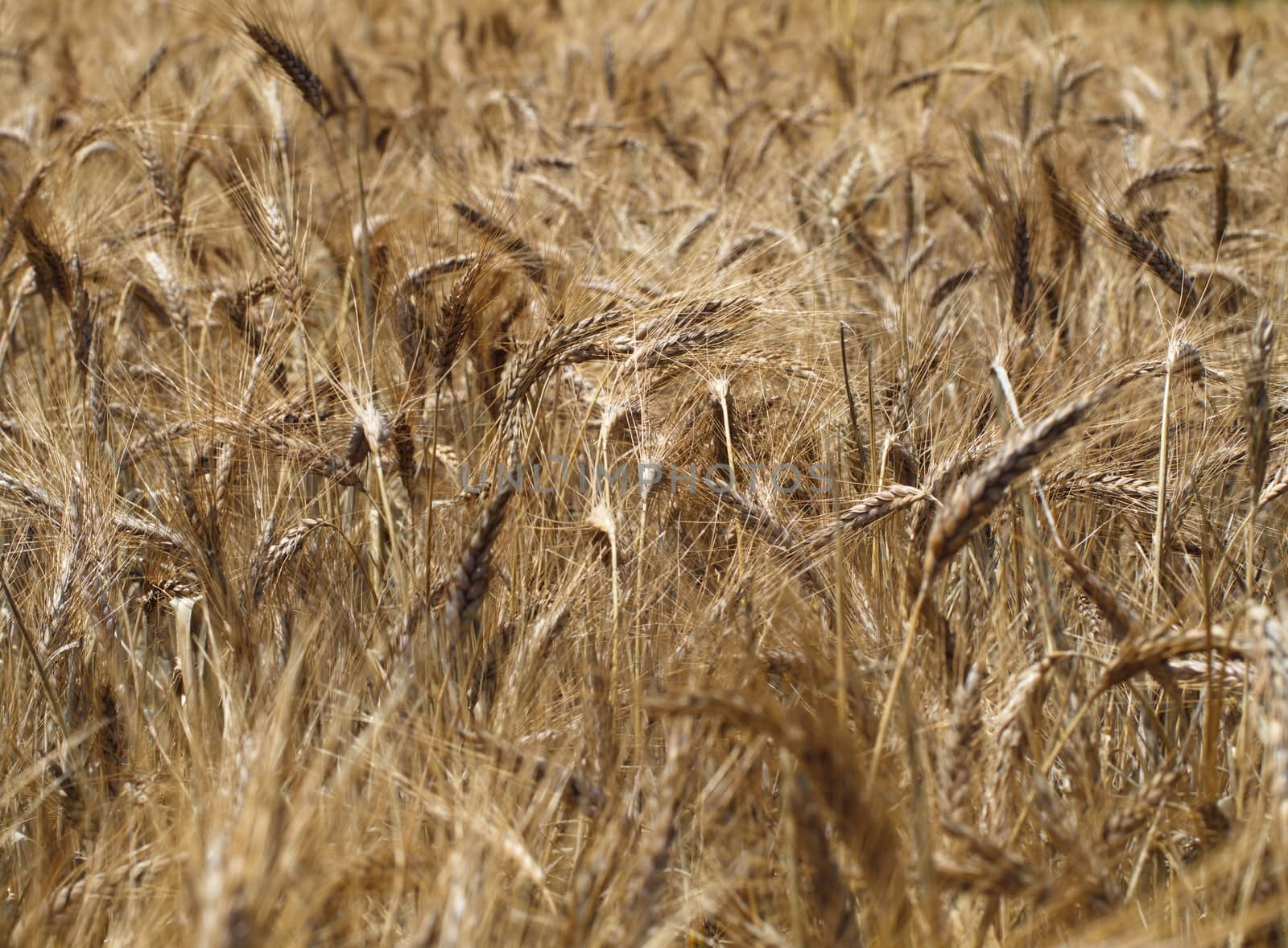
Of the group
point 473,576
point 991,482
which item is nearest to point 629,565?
point 473,576

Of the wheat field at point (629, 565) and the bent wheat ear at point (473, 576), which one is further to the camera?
the bent wheat ear at point (473, 576)

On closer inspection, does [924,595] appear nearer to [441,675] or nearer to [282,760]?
[441,675]

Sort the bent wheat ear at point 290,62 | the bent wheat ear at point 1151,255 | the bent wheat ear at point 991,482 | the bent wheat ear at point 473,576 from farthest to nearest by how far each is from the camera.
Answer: the bent wheat ear at point 290,62 → the bent wheat ear at point 1151,255 → the bent wheat ear at point 473,576 → the bent wheat ear at point 991,482

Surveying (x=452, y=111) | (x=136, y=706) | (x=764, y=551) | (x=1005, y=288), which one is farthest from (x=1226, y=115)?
(x=136, y=706)

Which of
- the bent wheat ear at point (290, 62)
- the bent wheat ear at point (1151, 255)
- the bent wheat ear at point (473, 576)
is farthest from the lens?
the bent wheat ear at point (290, 62)

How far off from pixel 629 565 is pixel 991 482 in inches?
25.2

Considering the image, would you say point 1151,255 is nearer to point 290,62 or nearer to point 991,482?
point 991,482

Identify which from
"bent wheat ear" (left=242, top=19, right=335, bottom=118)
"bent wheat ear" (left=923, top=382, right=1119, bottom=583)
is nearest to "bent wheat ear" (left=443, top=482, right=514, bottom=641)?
"bent wheat ear" (left=923, top=382, right=1119, bottom=583)

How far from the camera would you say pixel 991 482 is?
99 centimetres

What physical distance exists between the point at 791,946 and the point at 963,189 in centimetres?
266

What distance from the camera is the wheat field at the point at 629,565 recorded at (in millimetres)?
996

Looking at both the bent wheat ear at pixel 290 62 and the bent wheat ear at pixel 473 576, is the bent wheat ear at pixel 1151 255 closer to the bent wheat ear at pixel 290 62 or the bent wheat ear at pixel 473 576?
the bent wheat ear at pixel 473 576

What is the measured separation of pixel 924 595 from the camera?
109 cm

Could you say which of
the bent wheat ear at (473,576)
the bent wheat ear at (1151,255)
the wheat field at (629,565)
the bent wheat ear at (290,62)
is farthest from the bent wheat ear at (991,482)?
the bent wheat ear at (290,62)
